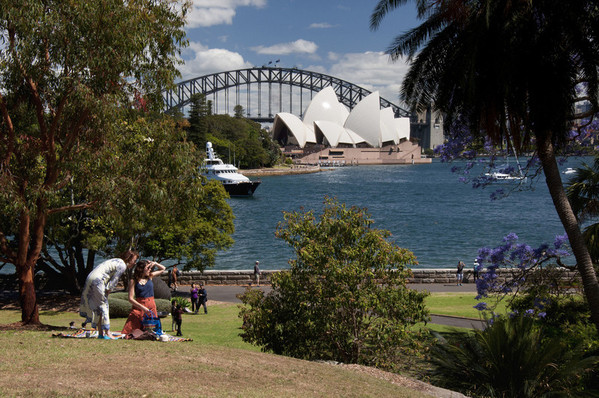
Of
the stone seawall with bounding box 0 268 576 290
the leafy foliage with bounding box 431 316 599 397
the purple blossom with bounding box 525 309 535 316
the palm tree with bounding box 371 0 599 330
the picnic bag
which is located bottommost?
the stone seawall with bounding box 0 268 576 290

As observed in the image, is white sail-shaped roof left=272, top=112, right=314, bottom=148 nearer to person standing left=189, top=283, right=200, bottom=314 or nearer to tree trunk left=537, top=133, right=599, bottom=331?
person standing left=189, top=283, right=200, bottom=314

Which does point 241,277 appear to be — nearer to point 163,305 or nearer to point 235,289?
point 235,289

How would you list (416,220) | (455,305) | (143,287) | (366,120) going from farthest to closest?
(366,120) < (416,220) < (455,305) < (143,287)

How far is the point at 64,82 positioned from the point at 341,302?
672cm

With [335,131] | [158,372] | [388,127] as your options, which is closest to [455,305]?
[158,372]

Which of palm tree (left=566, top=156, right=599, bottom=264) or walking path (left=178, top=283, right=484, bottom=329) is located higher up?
palm tree (left=566, top=156, right=599, bottom=264)

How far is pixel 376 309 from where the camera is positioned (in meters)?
9.52

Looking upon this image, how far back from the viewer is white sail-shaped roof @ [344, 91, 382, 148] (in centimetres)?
15745

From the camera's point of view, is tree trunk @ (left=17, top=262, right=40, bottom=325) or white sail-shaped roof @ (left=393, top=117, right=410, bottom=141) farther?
white sail-shaped roof @ (left=393, top=117, right=410, bottom=141)

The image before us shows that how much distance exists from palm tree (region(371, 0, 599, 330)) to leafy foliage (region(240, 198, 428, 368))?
2682 millimetres

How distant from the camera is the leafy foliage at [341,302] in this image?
954 centimetres

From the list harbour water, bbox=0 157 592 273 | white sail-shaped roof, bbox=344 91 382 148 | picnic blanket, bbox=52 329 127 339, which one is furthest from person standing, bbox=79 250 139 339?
white sail-shaped roof, bbox=344 91 382 148

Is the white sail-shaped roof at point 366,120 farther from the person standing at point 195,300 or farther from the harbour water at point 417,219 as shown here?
the person standing at point 195,300

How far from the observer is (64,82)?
10.9m
